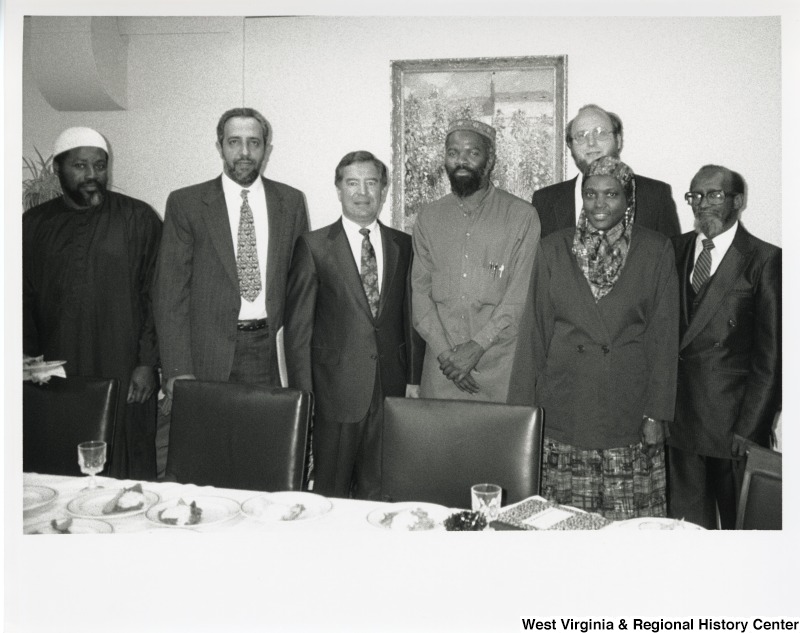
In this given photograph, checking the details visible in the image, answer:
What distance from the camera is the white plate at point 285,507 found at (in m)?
2.02

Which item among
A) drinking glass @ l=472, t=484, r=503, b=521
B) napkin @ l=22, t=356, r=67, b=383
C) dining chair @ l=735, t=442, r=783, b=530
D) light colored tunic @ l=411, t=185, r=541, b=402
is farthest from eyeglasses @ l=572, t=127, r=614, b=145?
napkin @ l=22, t=356, r=67, b=383

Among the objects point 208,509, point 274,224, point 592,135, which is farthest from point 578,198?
point 208,509

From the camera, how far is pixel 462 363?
2822 millimetres

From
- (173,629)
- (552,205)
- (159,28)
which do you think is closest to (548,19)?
(552,205)

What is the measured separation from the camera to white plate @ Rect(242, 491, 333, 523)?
2.02 meters

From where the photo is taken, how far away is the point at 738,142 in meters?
2.77

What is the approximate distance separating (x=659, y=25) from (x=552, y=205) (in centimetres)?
73

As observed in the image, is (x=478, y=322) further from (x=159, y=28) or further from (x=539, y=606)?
(x=159, y=28)

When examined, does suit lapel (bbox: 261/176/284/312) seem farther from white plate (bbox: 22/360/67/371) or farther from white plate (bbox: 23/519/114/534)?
white plate (bbox: 23/519/114/534)

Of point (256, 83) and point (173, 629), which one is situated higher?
point (256, 83)

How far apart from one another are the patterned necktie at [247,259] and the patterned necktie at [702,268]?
1550mm

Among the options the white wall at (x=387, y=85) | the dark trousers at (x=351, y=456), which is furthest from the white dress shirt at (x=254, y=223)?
the dark trousers at (x=351, y=456)

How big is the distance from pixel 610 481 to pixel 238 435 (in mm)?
1259

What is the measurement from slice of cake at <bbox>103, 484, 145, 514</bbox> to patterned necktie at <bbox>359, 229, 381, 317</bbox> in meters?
1.11
